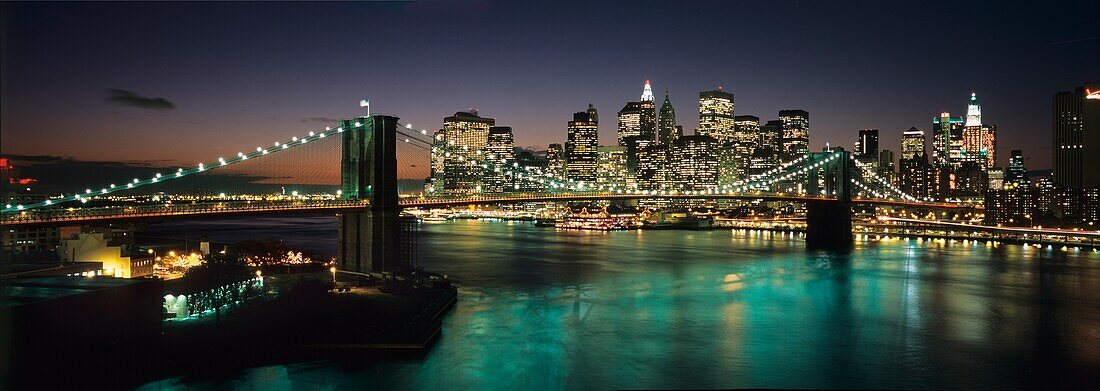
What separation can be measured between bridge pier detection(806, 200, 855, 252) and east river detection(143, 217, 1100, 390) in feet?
29.5

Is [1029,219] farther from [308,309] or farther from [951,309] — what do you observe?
[308,309]

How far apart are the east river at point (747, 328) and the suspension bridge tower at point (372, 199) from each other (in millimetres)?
2476

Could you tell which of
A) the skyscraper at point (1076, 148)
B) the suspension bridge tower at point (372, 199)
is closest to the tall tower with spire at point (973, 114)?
the skyscraper at point (1076, 148)

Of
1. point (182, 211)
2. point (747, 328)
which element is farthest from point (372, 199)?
point (747, 328)

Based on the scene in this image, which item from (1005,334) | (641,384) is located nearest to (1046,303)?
(1005,334)

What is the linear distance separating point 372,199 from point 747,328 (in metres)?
10.2

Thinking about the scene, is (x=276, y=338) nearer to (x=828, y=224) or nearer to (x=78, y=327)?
(x=78, y=327)

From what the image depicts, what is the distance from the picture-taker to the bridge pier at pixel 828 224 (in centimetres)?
4025

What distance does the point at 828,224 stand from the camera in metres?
41.3

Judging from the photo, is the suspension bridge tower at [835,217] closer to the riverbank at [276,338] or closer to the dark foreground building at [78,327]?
the riverbank at [276,338]

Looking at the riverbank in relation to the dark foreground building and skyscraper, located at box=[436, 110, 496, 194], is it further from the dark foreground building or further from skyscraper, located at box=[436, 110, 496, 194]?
skyscraper, located at box=[436, 110, 496, 194]

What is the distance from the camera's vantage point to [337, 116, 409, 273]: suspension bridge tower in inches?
773

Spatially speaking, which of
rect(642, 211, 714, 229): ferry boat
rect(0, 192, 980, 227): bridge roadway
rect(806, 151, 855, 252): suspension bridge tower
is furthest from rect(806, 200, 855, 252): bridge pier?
rect(0, 192, 980, 227): bridge roadway

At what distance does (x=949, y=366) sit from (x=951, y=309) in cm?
669
